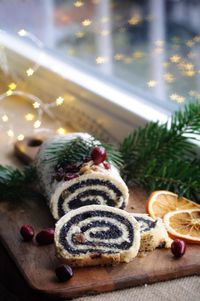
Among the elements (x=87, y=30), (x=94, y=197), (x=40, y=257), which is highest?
(x=87, y=30)

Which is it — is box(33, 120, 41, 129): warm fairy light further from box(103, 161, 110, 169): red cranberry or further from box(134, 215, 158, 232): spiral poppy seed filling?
box(134, 215, 158, 232): spiral poppy seed filling

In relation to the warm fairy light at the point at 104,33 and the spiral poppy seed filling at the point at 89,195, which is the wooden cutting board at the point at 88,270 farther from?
the warm fairy light at the point at 104,33

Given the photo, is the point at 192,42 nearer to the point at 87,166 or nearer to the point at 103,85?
the point at 103,85

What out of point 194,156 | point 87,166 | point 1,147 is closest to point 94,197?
point 87,166

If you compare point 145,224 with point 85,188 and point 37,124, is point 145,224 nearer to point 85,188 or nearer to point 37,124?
point 85,188

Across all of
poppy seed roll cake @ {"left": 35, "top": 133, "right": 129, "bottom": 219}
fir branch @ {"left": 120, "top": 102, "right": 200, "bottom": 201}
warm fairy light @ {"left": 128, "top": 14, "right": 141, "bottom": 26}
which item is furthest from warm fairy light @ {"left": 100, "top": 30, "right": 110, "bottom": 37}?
poppy seed roll cake @ {"left": 35, "top": 133, "right": 129, "bottom": 219}

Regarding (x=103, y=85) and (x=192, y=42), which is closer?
(x=192, y=42)
